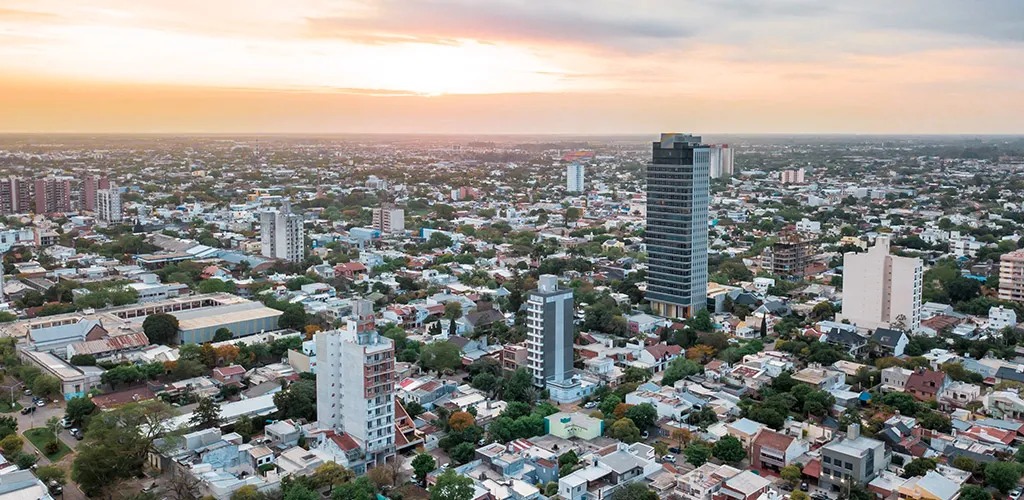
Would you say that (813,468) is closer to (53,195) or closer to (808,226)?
(808,226)

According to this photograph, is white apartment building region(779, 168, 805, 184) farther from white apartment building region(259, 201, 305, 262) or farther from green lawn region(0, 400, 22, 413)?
green lawn region(0, 400, 22, 413)

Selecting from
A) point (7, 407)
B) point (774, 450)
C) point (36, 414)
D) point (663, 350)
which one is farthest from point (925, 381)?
point (7, 407)

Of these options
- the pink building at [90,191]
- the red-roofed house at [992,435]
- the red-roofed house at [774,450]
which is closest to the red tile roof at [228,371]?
the red-roofed house at [774,450]

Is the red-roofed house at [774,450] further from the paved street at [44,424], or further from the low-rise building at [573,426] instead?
the paved street at [44,424]

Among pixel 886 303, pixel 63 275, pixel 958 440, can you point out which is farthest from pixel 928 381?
pixel 63 275

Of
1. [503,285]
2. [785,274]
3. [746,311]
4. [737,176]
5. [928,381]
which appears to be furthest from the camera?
[737,176]

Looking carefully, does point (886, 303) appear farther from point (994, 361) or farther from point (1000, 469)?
point (1000, 469)
